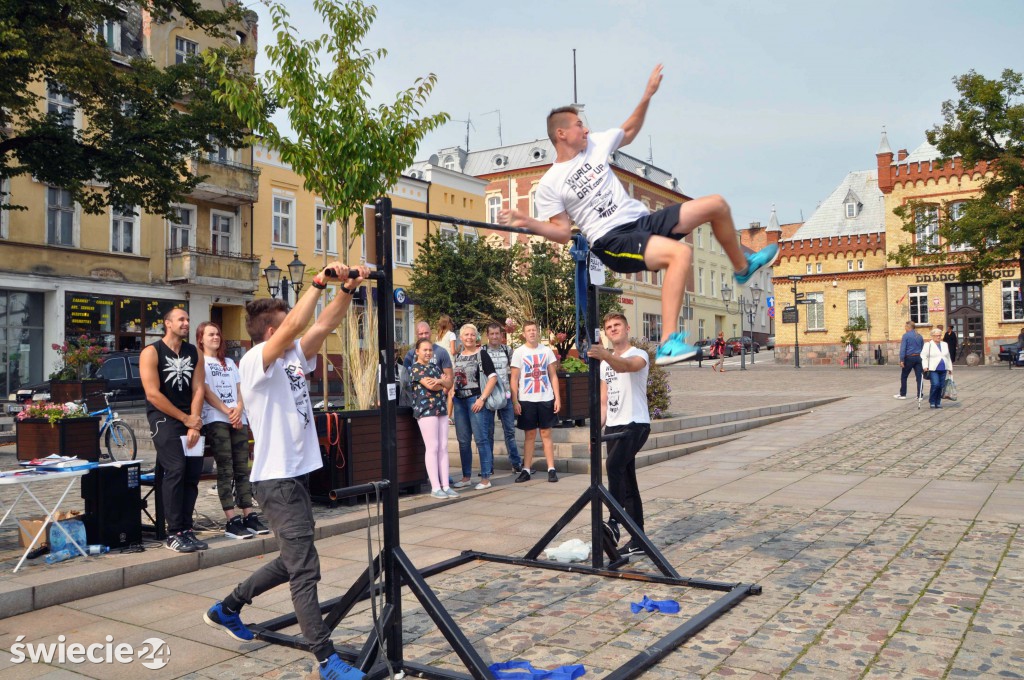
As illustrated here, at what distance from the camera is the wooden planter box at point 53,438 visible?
11.2m

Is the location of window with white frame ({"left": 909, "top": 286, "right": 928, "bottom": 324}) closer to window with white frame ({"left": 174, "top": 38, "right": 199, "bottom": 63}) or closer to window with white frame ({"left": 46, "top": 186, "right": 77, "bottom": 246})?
window with white frame ({"left": 174, "top": 38, "right": 199, "bottom": 63})

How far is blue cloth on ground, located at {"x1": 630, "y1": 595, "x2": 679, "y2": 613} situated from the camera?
4954 millimetres

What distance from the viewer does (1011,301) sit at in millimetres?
43531

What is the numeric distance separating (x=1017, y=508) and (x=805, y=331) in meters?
45.5

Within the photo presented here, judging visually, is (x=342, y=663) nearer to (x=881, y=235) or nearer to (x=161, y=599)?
(x=161, y=599)

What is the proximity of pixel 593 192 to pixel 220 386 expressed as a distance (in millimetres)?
4207

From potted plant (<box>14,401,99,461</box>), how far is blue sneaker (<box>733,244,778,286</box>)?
991 cm

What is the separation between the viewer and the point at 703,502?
340 inches

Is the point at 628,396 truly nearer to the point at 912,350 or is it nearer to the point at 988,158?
the point at 912,350

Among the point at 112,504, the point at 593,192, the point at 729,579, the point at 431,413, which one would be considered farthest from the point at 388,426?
the point at 431,413

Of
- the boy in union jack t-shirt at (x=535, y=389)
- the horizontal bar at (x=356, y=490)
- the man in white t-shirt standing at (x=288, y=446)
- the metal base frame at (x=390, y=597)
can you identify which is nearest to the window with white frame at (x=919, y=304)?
the boy in union jack t-shirt at (x=535, y=389)

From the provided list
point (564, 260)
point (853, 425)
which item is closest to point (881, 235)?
point (564, 260)

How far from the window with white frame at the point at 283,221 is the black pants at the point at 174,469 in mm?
27111

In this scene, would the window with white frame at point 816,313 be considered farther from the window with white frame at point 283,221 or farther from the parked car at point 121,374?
the parked car at point 121,374
